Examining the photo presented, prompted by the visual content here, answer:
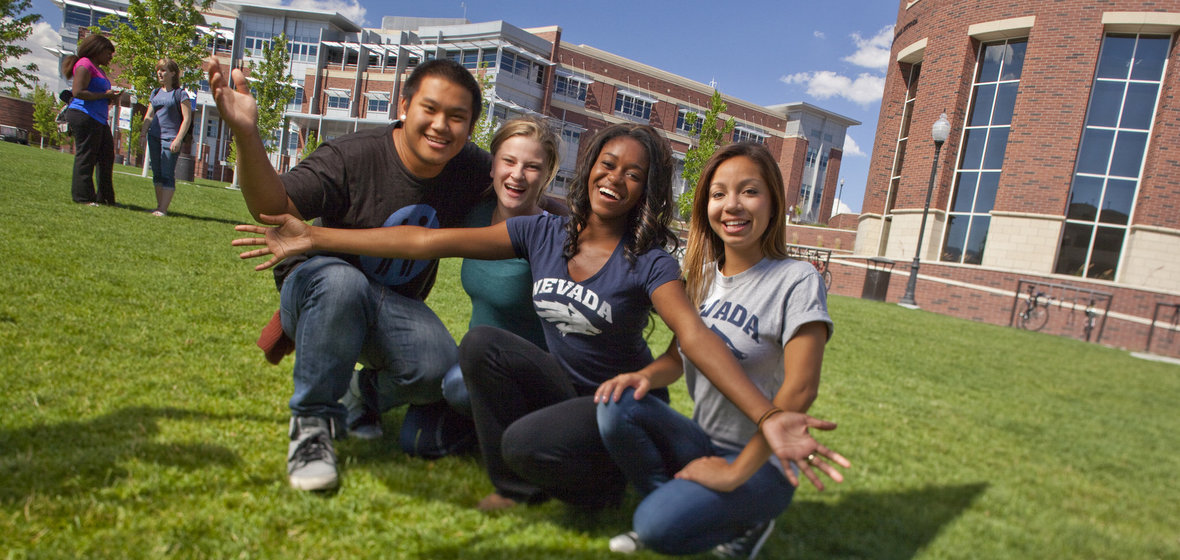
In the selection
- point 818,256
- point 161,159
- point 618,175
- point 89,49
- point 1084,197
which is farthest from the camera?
point 818,256

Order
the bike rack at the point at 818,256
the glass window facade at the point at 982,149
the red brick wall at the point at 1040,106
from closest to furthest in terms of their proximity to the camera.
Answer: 1. the red brick wall at the point at 1040,106
2. the glass window facade at the point at 982,149
3. the bike rack at the point at 818,256

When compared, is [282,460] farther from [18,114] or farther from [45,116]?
[18,114]

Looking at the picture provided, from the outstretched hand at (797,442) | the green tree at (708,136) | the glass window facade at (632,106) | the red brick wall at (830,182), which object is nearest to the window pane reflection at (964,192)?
the green tree at (708,136)

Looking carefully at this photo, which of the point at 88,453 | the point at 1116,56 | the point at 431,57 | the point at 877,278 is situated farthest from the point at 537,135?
the point at 431,57

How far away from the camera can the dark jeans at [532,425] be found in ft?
7.21

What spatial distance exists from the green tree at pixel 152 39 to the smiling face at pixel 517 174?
20.3m

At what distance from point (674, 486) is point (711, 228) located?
3.25 ft

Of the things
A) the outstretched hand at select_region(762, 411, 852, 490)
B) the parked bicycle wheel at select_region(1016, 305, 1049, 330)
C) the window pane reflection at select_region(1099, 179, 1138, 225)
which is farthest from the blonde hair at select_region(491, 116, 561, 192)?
the window pane reflection at select_region(1099, 179, 1138, 225)

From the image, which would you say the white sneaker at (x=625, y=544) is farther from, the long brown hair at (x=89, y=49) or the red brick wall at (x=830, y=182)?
the red brick wall at (x=830, y=182)

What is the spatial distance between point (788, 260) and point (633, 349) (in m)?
0.65

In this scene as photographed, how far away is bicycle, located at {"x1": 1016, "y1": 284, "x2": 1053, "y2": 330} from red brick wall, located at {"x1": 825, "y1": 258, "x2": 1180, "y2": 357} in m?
0.29

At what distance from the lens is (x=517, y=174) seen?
10.0 feet

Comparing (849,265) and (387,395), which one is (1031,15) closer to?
(849,265)

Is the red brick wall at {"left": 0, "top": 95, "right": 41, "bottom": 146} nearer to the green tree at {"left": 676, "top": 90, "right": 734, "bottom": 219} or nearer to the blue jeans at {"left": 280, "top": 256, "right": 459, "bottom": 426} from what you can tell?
the green tree at {"left": 676, "top": 90, "right": 734, "bottom": 219}
